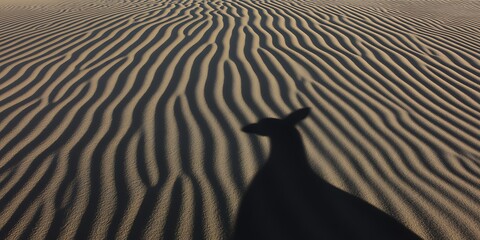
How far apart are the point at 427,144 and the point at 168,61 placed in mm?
2567

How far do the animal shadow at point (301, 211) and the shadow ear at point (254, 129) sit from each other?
29 cm

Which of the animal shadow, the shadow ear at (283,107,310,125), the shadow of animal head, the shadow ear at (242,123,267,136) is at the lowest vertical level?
the shadow ear at (283,107,310,125)

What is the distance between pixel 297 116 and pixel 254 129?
1.26 ft

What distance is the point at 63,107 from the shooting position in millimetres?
2828

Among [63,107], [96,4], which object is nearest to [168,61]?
[63,107]

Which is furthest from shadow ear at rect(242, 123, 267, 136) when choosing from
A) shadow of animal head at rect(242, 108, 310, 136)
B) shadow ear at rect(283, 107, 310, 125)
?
shadow ear at rect(283, 107, 310, 125)

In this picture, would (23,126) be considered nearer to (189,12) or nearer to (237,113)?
(237,113)

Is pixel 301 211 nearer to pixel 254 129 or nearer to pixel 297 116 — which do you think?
pixel 254 129

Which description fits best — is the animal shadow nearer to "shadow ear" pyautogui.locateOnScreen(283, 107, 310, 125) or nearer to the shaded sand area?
the shaded sand area

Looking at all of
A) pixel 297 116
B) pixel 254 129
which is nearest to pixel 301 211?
pixel 254 129

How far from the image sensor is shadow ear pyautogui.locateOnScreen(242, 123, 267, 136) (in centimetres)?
247

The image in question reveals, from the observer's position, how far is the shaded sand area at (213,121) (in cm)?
183

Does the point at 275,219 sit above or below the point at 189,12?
above

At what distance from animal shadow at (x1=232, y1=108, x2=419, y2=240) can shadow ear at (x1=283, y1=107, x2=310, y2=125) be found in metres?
0.44
